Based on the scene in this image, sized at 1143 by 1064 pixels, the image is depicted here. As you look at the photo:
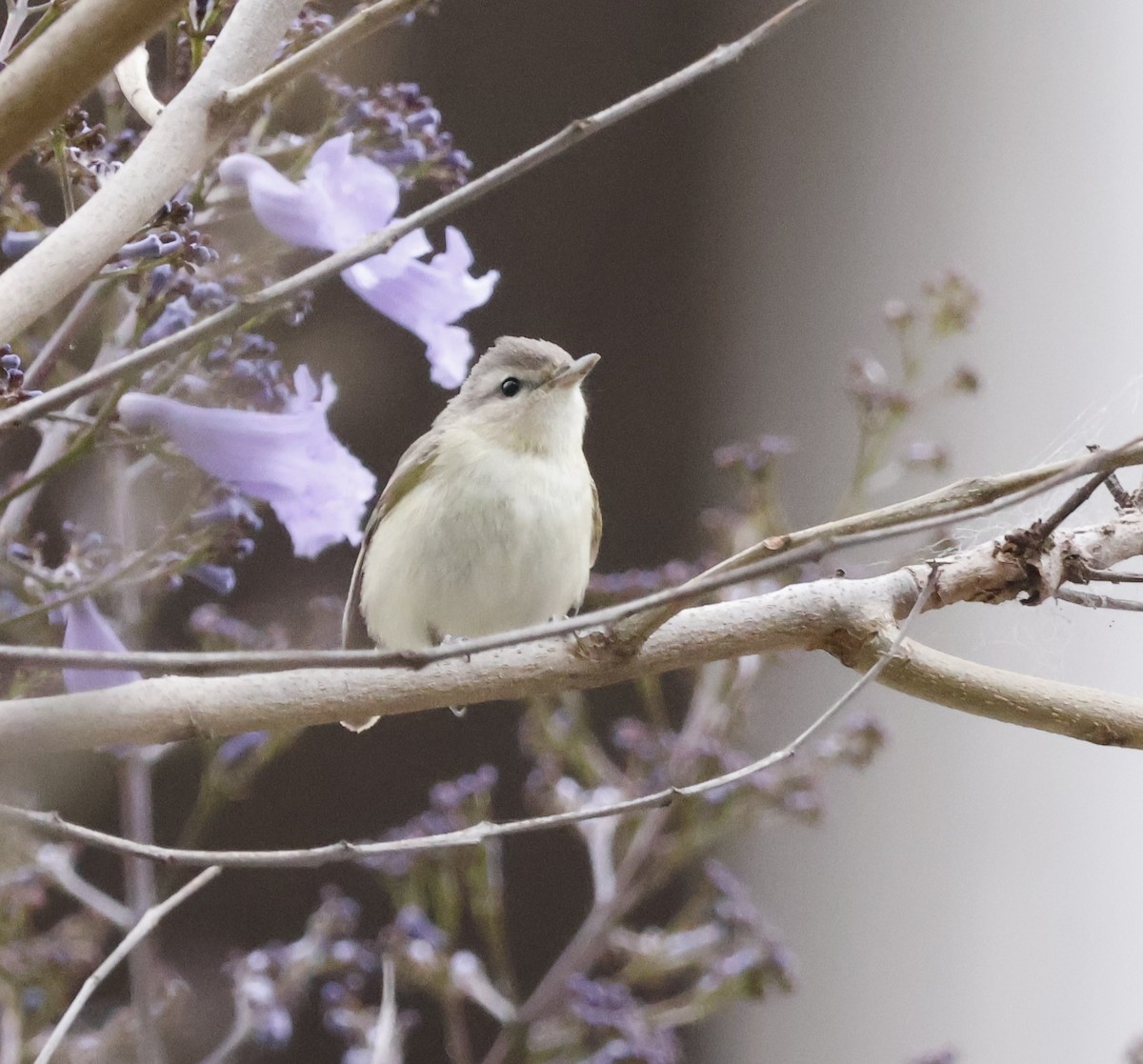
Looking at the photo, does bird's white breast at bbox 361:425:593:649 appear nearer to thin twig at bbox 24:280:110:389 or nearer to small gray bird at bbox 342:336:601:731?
A: small gray bird at bbox 342:336:601:731

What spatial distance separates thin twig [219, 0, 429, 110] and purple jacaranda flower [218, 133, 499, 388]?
0.22 ft

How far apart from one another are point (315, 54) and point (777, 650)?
0.18 metres

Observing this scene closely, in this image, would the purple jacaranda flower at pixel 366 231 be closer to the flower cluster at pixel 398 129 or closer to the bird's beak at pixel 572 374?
the flower cluster at pixel 398 129

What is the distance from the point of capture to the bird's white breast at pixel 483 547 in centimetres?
55

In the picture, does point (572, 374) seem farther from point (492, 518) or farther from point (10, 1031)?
point (10, 1031)

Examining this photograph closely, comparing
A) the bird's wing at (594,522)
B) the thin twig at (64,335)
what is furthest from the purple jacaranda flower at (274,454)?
the bird's wing at (594,522)

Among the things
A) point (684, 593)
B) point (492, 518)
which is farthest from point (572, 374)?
point (684, 593)

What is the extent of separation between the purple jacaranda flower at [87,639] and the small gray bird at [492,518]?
0.22m

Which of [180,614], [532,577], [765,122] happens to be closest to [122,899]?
[180,614]

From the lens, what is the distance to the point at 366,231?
34cm

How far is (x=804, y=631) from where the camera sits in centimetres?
32

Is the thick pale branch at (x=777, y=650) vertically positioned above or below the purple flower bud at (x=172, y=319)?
below

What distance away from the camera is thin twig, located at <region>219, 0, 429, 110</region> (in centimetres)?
26

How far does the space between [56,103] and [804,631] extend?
208 mm
